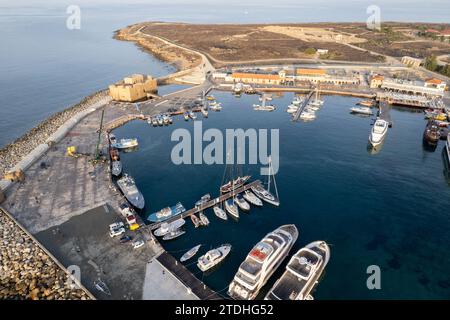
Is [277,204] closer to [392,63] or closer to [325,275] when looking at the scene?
[325,275]

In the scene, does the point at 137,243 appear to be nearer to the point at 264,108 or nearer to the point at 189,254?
the point at 189,254

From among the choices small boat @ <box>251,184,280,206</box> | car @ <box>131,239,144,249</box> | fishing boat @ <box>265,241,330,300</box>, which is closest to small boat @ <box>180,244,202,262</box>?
car @ <box>131,239,144,249</box>

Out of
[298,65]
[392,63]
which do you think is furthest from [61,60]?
[392,63]

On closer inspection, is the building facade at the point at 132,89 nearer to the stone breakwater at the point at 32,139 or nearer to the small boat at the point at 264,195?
the stone breakwater at the point at 32,139

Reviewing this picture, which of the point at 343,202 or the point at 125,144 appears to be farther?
the point at 125,144

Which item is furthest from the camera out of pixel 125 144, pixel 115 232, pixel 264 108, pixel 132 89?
pixel 132 89

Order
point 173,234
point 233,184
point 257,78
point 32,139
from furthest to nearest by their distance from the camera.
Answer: point 257,78 → point 32,139 → point 233,184 → point 173,234

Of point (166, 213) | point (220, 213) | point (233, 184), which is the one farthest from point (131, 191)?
point (233, 184)
